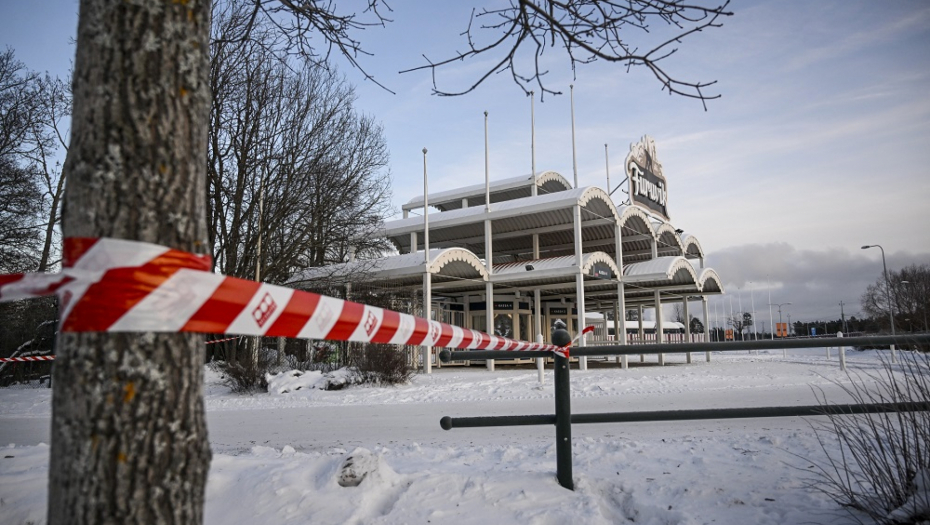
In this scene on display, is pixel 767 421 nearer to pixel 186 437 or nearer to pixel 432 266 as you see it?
pixel 186 437

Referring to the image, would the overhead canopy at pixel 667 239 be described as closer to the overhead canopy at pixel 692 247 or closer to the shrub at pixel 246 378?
the overhead canopy at pixel 692 247

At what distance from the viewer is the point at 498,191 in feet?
114

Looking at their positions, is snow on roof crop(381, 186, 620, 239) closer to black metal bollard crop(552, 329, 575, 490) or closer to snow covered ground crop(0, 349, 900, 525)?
snow covered ground crop(0, 349, 900, 525)

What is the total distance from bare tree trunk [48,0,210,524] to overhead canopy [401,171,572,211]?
1256 inches

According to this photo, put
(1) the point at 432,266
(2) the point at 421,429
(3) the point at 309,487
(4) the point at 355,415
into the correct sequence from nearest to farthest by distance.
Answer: (3) the point at 309,487 → (2) the point at 421,429 → (4) the point at 355,415 → (1) the point at 432,266

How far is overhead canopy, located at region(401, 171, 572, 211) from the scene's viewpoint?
111ft

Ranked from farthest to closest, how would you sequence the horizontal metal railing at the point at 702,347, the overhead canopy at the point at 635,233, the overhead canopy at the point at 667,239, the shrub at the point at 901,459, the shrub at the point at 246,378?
1. the overhead canopy at the point at 667,239
2. the overhead canopy at the point at 635,233
3. the shrub at the point at 246,378
4. the horizontal metal railing at the point at 702,347
5. the shrub at the point at 901,459

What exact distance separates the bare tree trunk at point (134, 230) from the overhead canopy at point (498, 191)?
105 ft

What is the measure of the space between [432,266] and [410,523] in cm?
1872

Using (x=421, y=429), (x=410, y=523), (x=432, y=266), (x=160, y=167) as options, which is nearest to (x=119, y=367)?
(x=160, y=167)

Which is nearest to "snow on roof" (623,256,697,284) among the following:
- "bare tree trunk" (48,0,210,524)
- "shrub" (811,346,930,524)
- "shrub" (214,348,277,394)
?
"shrub" (214,348,277,394)

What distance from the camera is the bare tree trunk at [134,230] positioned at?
1584 mm

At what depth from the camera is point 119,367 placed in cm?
161

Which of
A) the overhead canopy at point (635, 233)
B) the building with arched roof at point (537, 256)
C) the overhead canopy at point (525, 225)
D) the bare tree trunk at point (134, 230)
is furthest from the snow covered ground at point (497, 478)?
the overhead canopy at point (635, 233)
